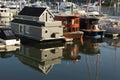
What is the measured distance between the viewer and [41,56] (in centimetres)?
3111

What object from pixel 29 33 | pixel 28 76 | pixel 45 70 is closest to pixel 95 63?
pixel 45 70

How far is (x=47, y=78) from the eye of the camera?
2414cm

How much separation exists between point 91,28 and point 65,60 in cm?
1512

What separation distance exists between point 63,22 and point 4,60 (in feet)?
47.7

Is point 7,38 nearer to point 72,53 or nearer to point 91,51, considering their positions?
point 72,53

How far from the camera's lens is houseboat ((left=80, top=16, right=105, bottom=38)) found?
4369cm

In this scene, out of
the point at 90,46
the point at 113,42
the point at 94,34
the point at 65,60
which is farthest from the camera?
the point at 94,34

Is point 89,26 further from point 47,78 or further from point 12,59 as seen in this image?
point 47,78

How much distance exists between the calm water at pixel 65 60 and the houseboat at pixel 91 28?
3.40 metres

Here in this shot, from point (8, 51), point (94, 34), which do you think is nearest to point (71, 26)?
point (94, 34)

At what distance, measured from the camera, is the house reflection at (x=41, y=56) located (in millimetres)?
28006

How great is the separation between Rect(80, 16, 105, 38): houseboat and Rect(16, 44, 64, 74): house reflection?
8.64 metres

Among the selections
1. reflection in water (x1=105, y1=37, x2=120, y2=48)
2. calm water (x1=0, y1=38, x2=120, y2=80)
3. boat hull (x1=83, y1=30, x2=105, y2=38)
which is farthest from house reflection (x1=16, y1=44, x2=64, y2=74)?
boat hull (x1=83, y1=30, x2=105, y2=38)

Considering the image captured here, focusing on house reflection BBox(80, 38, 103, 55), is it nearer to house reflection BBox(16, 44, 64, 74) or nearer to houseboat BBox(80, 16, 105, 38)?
houseboat BBox(80, 16, 105, 38)
